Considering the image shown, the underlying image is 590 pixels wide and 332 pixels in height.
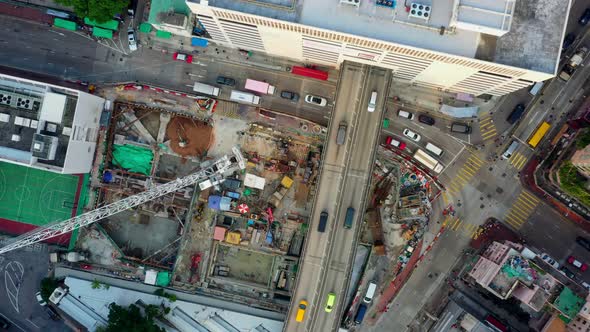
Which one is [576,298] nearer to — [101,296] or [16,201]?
[101,296]

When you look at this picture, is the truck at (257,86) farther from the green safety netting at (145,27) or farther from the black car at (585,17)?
the black car at (585,17)

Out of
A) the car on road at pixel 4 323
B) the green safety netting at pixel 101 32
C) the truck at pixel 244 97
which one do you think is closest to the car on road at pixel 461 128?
the truck at pixel 244 97

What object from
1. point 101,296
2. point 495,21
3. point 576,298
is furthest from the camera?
point 101,296

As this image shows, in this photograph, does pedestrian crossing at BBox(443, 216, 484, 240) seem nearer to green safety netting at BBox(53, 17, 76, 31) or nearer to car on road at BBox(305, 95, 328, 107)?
car on road at BBox(305, 95, 328, 107)

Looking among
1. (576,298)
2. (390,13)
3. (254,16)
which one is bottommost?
(576,298)

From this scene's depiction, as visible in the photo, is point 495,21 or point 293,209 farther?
point 293,209

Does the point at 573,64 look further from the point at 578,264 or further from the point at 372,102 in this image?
the point at 372,102

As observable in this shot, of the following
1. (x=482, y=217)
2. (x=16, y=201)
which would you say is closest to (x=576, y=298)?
(x=482, y=217)

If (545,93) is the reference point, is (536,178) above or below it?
below
